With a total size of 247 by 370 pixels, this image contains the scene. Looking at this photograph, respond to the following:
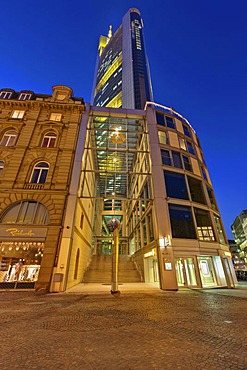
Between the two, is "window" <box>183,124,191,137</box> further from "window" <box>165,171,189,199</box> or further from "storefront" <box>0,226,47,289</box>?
"storefront" <box>0,226,47,289</box>

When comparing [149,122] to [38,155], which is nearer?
[38,155]

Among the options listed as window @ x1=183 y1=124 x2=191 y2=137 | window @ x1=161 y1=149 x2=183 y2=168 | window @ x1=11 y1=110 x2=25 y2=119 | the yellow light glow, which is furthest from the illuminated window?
the yellow light glow

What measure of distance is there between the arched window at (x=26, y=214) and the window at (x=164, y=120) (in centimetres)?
1688

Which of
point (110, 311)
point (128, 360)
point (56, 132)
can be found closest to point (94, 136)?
point (56, 132)

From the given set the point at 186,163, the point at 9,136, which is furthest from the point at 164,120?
the point at 9,136

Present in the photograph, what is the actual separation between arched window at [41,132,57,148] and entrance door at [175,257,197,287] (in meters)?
16.9

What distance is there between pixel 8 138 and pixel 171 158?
58.9 ft

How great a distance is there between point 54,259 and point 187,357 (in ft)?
37.8

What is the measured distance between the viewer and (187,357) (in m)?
3.03

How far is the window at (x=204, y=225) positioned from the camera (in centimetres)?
1605

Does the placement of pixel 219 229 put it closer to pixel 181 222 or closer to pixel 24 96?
pixel 181 222

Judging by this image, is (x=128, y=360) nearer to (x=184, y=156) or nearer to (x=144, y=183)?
(x=144, y=183)

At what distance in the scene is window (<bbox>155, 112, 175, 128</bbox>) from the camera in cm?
2127

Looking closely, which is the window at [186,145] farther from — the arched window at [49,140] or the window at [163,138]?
the arched window at [49,140]
